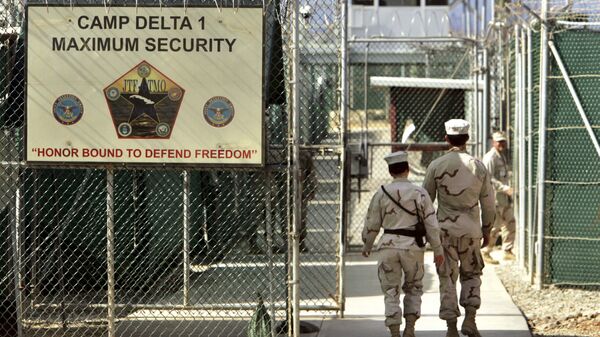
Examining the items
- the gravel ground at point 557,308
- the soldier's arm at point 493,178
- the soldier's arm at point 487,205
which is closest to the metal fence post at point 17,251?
the soldier's arm at point 487,205

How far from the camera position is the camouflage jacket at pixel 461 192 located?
885 cm

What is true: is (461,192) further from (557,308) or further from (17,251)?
(17,251)

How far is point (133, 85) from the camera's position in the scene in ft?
25.9

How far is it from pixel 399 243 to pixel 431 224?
1.00 feet

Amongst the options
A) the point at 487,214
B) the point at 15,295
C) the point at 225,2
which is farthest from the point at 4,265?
the point at 487,214

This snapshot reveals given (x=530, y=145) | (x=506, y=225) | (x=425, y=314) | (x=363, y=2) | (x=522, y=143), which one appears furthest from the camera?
(x=363, y=2)

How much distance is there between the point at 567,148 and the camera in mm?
11430

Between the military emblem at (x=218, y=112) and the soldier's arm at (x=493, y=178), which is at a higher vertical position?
the military emblem at (x=218, y=112)

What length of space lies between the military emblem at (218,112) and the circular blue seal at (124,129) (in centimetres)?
59

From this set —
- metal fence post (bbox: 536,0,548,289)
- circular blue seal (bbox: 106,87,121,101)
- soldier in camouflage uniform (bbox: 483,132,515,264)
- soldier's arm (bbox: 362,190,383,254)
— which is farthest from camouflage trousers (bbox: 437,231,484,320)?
soldier in camouflage uniform (bbox: 483,132,515,264)

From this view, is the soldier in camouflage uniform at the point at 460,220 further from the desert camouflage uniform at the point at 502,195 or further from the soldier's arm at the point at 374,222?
the desert camouflage uniform at the point at 502,195

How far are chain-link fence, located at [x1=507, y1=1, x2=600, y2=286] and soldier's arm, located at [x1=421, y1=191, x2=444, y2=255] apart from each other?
11.5 ft

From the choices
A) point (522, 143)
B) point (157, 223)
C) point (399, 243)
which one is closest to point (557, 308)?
point (522, 143)

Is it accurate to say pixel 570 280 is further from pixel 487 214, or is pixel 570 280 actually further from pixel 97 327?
pixel 97 327
